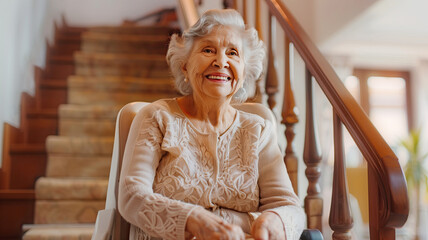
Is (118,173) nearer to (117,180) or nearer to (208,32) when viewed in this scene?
(117,180)

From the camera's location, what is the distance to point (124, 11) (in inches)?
225

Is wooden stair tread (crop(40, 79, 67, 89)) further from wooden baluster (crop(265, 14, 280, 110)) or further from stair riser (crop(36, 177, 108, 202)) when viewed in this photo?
wooden baluster (crop(265, 14, 280, 110))

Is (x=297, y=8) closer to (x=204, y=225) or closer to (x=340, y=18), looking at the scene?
(x=340, y=18)

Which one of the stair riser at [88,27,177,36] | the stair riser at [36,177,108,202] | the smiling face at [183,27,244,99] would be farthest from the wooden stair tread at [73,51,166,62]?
the smiling face at [183,27,244,99]

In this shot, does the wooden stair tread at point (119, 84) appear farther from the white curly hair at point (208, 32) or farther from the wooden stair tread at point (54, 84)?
the white curly hair at point (208, 32)

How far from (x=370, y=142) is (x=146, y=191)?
26.4 inches

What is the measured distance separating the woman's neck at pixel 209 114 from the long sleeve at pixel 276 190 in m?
0.14

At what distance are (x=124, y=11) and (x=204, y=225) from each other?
16.9 feet

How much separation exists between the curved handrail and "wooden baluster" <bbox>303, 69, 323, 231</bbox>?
15 cm

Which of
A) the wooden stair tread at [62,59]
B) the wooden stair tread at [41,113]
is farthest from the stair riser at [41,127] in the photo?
the wooden stair tread at [62,59]

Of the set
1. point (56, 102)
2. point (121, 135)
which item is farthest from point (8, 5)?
point (121, 135)

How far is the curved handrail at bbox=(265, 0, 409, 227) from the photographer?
44.1 inches

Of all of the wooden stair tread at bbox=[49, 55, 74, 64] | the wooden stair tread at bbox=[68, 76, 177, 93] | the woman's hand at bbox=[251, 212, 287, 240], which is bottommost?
the woman's hand at bbox=[251, 212, 287, 240]

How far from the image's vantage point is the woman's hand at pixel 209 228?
1009 mm
